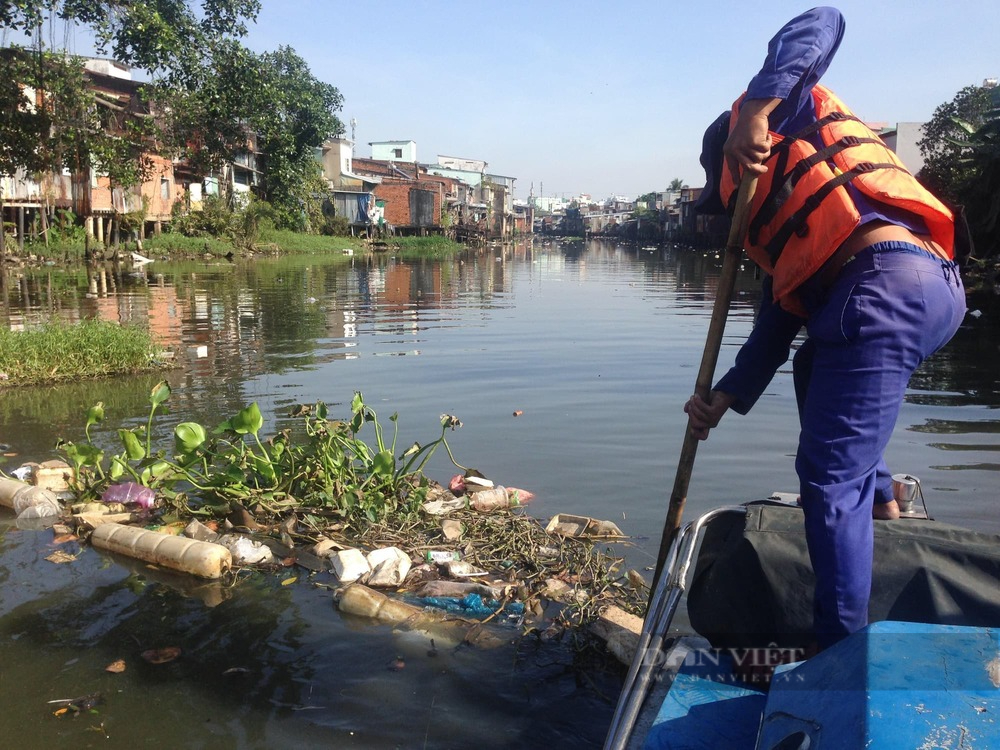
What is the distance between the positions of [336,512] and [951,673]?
313cm

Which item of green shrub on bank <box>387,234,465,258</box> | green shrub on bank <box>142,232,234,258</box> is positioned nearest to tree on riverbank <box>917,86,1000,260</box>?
green shrub on bank <box>142,232,234,258</box>

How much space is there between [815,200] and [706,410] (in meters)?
0.68

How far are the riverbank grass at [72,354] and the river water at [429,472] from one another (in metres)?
0.28

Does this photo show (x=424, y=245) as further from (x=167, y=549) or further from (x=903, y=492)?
(x=903, y=492)

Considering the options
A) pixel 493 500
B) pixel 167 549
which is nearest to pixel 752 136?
pixel 493 500

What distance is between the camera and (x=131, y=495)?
4.29m

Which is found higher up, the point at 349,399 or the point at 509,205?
the point at 509,205

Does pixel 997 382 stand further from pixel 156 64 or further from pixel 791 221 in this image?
pixel 156 64

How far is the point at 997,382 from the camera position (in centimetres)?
822

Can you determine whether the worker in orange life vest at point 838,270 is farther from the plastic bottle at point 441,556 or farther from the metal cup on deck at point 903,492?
the plastic bottle at point 441,556

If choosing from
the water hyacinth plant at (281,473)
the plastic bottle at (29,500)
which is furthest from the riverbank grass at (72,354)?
the water hyacinth plant at (281,473)

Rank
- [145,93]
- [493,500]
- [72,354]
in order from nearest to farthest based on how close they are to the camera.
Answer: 1. [493,500]
2. [72,354]
3. [145,93]

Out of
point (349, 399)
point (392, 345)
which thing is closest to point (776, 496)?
point (349, 399)

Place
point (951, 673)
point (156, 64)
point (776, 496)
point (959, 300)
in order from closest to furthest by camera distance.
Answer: point (951, 673) < point (959, 300) < point (776, 496) < point (156, 64)
